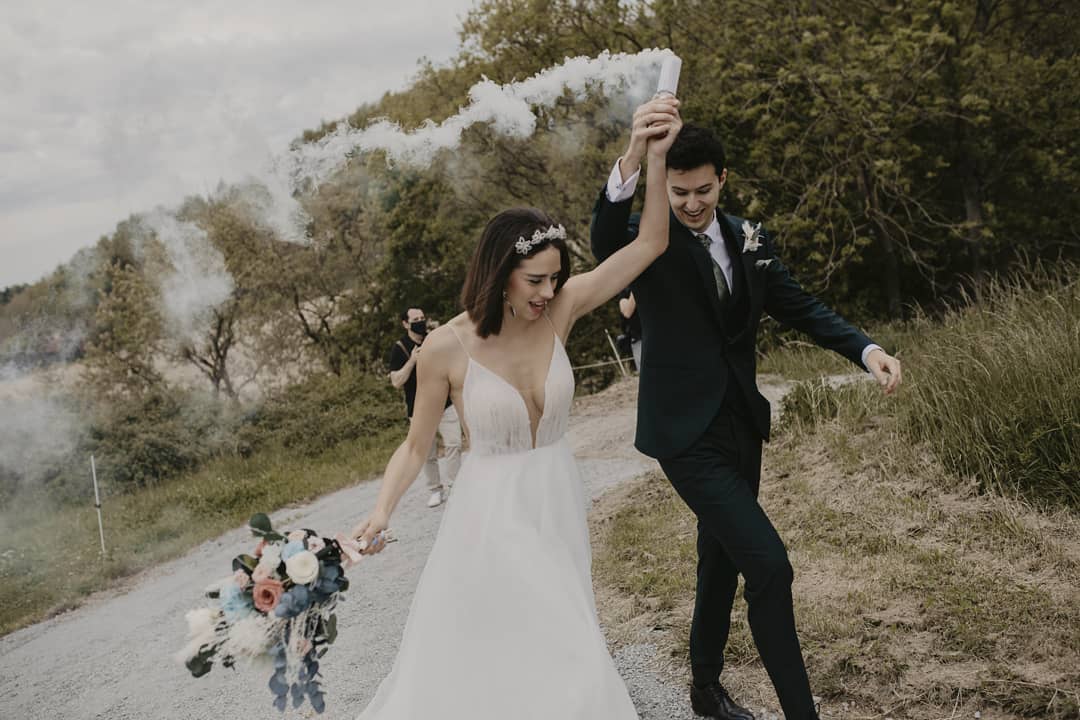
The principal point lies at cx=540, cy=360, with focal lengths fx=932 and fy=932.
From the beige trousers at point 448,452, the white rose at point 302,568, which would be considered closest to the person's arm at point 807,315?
the white rose at point 302,568

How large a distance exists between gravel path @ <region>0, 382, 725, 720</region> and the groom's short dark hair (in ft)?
7.34

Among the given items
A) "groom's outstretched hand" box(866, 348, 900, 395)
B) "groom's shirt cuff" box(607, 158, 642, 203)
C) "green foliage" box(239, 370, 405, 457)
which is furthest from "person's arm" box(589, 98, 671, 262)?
"green foliage" box(239, 370, 405, 457)

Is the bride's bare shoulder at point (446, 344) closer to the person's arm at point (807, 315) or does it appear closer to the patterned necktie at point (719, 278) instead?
the patterned necktie at point (719, 278)

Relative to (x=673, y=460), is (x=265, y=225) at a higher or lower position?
higher

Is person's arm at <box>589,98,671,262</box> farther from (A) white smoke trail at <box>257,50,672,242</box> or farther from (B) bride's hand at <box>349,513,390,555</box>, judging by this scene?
(A) white smoke trail at <box>257,50,672,242</box>

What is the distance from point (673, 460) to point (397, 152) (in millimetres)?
16234

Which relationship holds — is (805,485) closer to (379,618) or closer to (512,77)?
(379,618)

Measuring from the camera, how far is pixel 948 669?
3.79 meters

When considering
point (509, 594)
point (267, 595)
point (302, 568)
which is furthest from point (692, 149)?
point (267, 595)

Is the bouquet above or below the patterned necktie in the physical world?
below

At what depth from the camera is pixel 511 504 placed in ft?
10.7

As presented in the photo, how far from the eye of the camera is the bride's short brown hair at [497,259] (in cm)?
321

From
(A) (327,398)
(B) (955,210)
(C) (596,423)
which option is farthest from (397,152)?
(B) (955,210)

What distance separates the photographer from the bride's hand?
9.89ft
